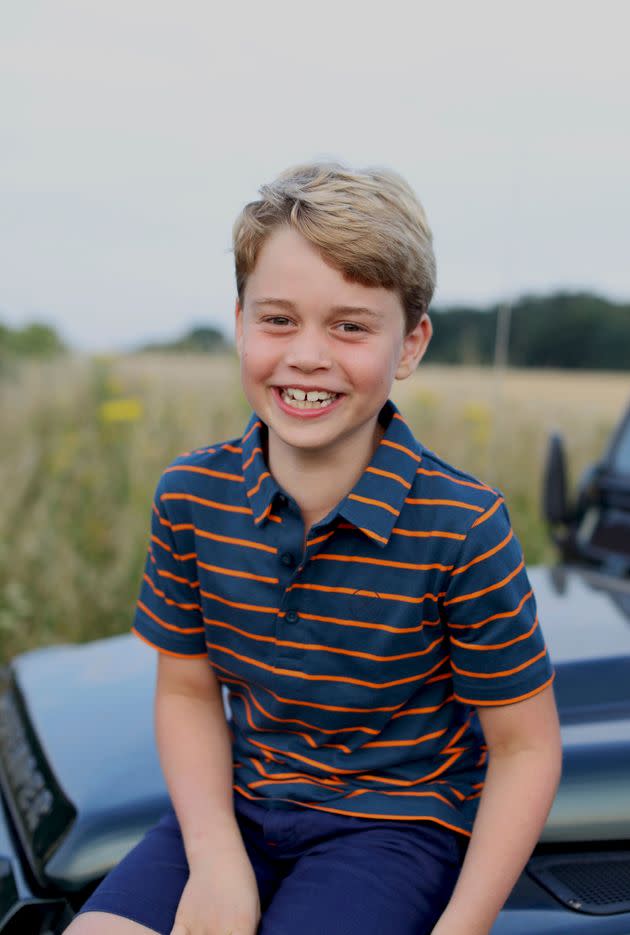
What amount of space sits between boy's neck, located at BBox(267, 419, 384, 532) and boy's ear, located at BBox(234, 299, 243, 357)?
17 cm

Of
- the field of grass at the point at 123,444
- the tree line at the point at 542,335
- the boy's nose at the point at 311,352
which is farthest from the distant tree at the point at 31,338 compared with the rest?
the boy's nose at the point at 311,352

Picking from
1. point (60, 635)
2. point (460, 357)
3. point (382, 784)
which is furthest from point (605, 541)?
point (460, 357)

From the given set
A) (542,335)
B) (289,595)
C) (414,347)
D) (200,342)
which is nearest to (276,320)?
(414,347)

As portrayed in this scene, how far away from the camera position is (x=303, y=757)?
1490 millimetres

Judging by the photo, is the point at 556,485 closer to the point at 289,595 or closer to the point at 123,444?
the point at 289,595

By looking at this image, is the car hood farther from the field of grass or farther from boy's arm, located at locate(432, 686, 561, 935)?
the field of grass

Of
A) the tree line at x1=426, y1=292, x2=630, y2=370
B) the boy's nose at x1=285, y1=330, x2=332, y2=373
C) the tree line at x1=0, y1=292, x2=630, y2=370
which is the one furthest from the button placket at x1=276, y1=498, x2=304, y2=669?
the tree line at x1=426, y1=292, x2=630, y2=370

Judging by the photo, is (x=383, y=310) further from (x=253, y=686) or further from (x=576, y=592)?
(x=576, y=592)

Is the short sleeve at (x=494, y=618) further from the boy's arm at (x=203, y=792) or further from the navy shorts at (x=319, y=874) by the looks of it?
the boy's arm at (x=203, y=792)

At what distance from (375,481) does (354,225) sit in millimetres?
360

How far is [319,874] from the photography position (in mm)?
1352

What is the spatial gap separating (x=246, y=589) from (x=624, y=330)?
5.89 meters

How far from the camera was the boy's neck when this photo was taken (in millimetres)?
1523

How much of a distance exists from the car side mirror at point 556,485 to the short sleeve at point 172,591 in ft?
5.41
